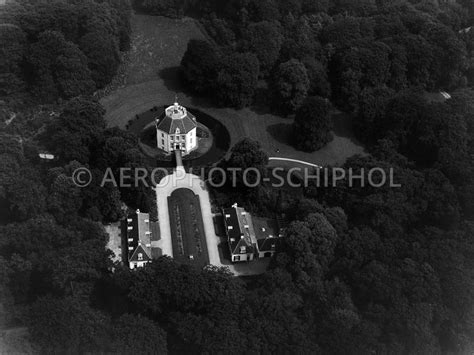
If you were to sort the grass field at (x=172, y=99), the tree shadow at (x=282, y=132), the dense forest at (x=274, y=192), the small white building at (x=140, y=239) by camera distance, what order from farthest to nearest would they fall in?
1. the tree shadow at (x=282, y=132)
2. the grass field at (x=172, y=99)
3. the small white building at (x=140, y=239)
4. the dense forest at (x=274, y=192)

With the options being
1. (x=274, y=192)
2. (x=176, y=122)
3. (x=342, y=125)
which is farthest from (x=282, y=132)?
(x=176, y=122)

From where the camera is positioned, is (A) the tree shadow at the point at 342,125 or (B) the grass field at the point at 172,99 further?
(A) the tree shadow at the point at 342,125

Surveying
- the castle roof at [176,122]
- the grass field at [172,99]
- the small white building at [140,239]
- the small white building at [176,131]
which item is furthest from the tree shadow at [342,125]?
the small white building at [140,239]

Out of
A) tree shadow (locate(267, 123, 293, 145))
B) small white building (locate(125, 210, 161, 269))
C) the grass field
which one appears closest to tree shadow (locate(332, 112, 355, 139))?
the grass field

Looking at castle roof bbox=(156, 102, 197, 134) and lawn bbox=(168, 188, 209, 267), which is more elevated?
castle roof bbox=(156, 102, 197, 134)

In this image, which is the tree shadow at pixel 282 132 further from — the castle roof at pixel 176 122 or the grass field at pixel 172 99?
the castle roof at pixel 176 122

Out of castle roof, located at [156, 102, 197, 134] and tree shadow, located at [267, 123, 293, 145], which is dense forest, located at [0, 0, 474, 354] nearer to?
tree shadow, located at [267, 123, 293, 145]
